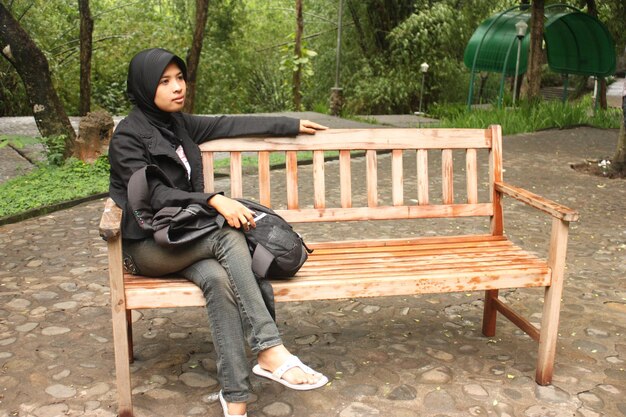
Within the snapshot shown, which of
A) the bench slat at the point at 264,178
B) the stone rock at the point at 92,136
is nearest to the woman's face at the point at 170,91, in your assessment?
the bench slat at the point at 264,178

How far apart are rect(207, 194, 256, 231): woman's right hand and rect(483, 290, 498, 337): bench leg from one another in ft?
5.25

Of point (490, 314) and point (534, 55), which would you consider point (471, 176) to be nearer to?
point (490, 314)

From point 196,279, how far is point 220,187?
5.50 metres

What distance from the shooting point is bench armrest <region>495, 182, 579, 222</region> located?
318 centimetres

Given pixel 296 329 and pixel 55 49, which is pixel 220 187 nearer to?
pixel 296 329

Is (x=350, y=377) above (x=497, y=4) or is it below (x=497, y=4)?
below

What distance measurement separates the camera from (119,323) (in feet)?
9.43

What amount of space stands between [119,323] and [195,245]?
45 centimetres

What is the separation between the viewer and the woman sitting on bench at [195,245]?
2.89 metres

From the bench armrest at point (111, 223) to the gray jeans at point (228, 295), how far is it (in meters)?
0.21

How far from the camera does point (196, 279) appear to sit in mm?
2967

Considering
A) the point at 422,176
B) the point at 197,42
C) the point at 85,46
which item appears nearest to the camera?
the point at 422,176

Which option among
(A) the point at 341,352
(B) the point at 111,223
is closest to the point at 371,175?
(A) the point at 341,352

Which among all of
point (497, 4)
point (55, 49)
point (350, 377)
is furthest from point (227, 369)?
point (497, 4)
